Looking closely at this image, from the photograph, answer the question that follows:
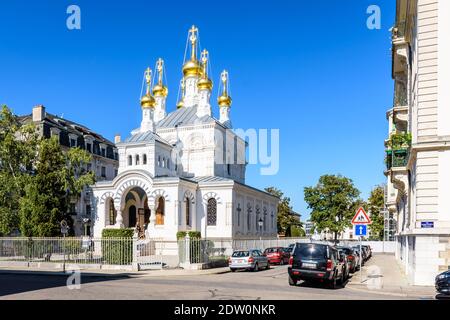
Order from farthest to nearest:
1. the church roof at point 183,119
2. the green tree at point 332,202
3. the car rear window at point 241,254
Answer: the green tree at point 332,202, the church roof at point 183,119, the car rear window at point 241,254

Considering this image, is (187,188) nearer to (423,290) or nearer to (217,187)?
(217,187)

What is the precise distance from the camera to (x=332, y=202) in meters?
70.0

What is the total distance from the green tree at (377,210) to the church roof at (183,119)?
106 feet

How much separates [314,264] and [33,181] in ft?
83.7

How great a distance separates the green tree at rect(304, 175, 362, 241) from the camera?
69.1 meters

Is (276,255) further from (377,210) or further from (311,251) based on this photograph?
(377,210)

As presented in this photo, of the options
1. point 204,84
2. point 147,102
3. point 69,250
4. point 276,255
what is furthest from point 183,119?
point 69,250

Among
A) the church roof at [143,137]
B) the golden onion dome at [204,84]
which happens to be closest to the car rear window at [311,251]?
the church roof at [143,137]

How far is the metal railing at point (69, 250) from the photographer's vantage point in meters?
25.8

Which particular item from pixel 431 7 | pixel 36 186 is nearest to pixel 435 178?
pixel 431 7

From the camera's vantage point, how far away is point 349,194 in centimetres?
7025

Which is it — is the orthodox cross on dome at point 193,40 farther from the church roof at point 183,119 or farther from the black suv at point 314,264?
the black suv at point 314,264
